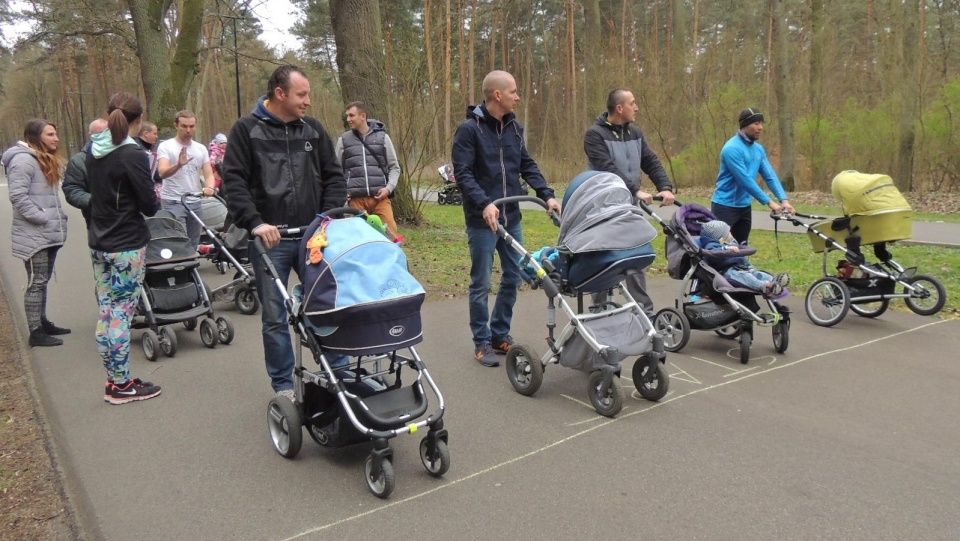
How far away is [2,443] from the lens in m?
3.85

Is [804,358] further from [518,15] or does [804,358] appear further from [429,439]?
[518,15]

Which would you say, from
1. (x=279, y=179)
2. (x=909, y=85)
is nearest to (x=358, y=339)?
(x=279, y=179)

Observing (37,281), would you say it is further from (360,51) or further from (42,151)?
(360,51)

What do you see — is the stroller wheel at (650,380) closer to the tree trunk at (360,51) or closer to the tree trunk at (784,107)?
the tree trunk at (360,51)

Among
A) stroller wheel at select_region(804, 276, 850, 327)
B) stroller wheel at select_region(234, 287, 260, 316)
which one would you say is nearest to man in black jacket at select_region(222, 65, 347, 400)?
stroller wheel at select_region(234, 287, 260, 316)

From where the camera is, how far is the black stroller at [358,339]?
3.14m

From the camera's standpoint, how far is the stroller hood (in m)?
4.24

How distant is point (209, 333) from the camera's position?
18.8ft

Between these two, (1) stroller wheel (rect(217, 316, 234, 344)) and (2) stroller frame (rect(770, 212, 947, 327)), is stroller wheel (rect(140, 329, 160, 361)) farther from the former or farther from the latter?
(2) stroller frame (rect(770, 212, 947, 327))

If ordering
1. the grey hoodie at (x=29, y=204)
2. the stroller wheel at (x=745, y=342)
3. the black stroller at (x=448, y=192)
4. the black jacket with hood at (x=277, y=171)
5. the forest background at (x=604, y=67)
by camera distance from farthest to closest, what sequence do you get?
the black stroller at (x=448, y=192) → the forest background at (x=604, y=67) → the grey hoodie at (x=29, y=204) → the stroller wheel at (x=745, y=342) → the black jacket with hood at (x=277, y=171)

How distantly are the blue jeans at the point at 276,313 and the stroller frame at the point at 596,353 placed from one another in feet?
4.97

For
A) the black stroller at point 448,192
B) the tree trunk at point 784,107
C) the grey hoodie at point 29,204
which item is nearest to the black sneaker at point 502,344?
the grey hoodie at point 29,204

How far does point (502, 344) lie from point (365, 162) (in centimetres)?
308

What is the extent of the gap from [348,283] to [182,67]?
41.8 ft
